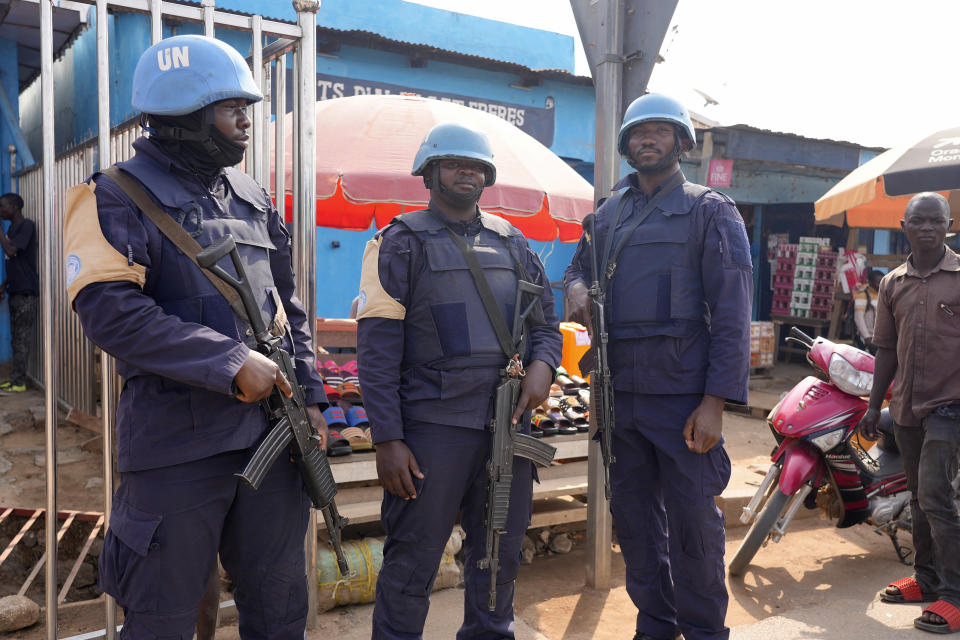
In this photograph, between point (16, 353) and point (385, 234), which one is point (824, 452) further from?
point (16, 353)

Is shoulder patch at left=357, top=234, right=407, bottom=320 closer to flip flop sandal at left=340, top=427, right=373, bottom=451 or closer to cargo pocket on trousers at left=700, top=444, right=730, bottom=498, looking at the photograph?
cargo pocket on trousers at left=700, top=444, right=730, bottom=498

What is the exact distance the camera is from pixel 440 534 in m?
2.51

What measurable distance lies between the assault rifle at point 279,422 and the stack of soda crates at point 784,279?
452 inches

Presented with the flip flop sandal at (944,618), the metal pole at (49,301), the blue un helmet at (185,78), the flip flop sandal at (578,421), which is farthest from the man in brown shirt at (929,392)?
the metal pole at (49,301)

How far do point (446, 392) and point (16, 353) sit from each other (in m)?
6.68

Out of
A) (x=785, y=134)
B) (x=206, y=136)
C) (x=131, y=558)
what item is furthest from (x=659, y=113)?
(x=785, y=134)

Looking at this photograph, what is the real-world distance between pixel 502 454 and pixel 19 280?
6609 mm

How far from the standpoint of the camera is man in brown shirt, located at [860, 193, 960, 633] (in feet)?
11.2

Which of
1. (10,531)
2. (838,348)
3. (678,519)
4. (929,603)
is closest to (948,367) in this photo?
(838,348)

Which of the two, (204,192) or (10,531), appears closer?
(204,192)

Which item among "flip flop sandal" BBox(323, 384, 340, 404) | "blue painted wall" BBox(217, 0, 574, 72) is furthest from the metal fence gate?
"blue painted wall" BBox(217, 0, 574, 72)

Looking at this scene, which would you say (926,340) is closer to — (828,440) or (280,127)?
(828,440)

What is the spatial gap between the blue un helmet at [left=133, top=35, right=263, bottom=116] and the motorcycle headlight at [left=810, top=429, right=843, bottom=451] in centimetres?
338

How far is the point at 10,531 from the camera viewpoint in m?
4.18
